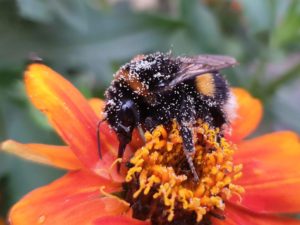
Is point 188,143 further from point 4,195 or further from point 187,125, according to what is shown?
point 4,195

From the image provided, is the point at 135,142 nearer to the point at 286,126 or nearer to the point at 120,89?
the point at 120,89

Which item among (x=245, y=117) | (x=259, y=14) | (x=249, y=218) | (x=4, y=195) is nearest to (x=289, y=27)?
(x=259, y=14)

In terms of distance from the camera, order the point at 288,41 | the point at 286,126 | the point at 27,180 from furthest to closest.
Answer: the point at 286,126, the point at 288,41, the point at 27,180

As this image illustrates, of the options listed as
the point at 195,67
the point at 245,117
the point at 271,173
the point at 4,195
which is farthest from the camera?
the point at 4,195

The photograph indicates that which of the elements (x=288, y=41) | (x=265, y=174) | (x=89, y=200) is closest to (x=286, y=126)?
(x=288, y=41)

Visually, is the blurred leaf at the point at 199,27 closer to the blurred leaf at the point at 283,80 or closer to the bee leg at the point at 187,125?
the blurred leaf at the point at 283,80

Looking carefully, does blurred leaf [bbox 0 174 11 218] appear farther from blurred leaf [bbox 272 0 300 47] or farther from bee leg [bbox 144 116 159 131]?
blurred leaf [bbox 272 0 300 47]

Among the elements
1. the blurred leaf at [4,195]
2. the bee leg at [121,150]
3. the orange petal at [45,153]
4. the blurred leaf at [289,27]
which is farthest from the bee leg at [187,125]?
the blurred leaf at [289,27]
